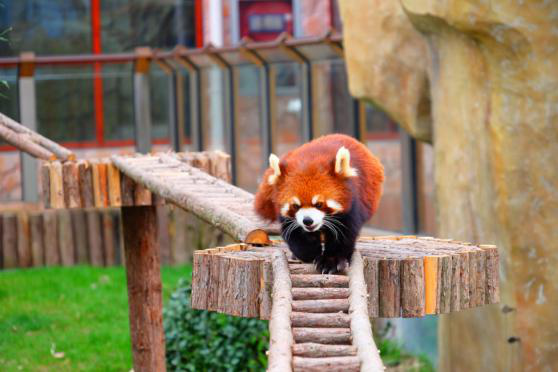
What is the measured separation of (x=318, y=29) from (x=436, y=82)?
732cm

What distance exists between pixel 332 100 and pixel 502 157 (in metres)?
4.38

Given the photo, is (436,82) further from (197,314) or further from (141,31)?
(141,31)

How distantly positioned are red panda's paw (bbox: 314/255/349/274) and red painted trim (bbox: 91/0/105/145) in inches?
420

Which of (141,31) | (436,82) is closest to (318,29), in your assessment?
(141,31)

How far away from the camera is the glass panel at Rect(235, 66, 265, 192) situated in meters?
13.3

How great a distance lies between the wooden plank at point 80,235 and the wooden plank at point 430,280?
941cm

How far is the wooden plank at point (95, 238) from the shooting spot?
13859 millimetres

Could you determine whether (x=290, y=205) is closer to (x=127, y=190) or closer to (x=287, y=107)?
(x=127, y=190)

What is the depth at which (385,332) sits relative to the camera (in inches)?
420

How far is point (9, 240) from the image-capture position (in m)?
13.6

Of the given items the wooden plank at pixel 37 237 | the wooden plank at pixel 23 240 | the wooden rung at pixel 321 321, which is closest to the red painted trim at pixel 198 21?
the wooden plank at pixel 37 237

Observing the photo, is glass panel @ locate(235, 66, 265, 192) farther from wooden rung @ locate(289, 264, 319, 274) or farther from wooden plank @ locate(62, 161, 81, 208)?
wooden rung @ locate(289, 264, 319, 274)

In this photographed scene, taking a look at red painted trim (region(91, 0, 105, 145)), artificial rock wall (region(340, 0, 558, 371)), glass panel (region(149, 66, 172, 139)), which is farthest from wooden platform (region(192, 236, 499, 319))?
red painted trim (region(91, 0, 105, 145))

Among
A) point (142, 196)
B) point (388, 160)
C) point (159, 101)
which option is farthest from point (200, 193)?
point (159, 101)
